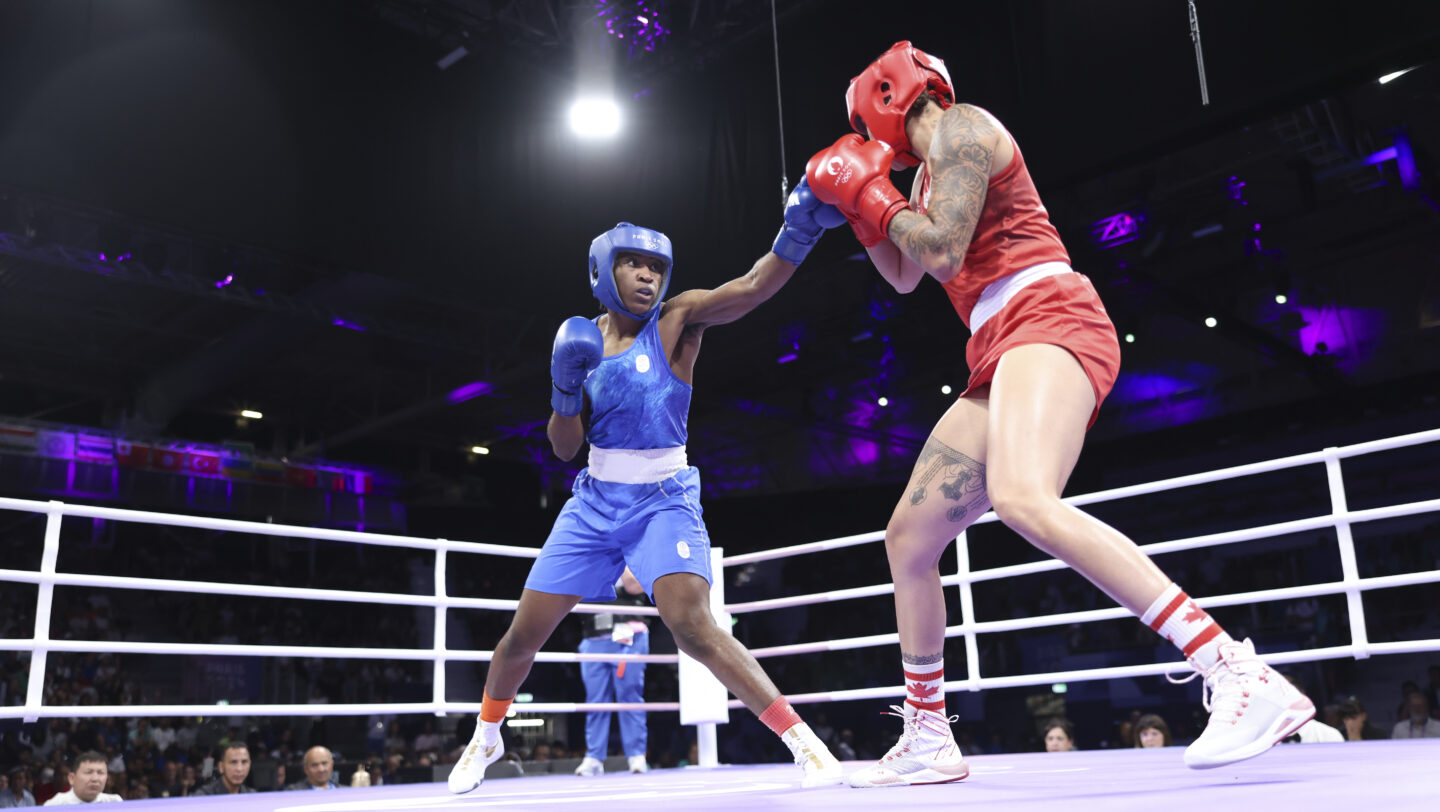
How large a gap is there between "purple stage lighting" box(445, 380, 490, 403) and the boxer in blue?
30.1ft

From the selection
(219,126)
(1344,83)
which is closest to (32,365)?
(219,126)

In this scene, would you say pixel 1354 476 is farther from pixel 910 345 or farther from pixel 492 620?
pixel 492 620

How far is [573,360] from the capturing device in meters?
2.45

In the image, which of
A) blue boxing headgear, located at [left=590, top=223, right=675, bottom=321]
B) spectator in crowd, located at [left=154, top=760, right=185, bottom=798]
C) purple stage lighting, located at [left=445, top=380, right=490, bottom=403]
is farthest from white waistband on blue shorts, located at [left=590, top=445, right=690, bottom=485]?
purple stage lighting, located at [left=445, top=380, right=490, bottom=403]

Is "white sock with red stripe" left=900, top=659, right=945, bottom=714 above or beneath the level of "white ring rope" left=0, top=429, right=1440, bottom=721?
beneath

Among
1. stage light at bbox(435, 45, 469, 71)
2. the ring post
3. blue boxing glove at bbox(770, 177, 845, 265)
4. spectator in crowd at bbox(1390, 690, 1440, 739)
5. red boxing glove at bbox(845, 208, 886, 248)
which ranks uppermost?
stage light at bbox(435, 45, 469, 71)

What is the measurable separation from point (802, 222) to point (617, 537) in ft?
2.76

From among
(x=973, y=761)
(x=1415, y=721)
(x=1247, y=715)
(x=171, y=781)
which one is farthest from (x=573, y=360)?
(x=171, y=781)

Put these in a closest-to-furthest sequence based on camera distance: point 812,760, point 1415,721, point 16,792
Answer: point 812,760 < point 1415,721 < point 16,792

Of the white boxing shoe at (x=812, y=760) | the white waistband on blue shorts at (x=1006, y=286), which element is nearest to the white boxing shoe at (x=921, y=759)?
the white boxing shoe at (x=812, y=760)

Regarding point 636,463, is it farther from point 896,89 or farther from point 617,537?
point 896,89

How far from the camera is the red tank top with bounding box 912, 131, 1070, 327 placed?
193cm

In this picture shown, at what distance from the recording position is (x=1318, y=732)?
418cm

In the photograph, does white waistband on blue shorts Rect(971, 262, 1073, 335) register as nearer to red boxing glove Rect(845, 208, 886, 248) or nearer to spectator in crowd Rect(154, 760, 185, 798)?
red boxing glove Rect(845, 208, 886, 248)
